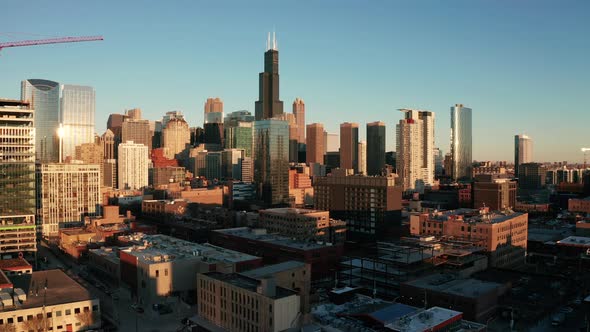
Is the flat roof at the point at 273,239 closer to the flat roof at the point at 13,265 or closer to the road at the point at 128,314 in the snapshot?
the road at the point at 128,314

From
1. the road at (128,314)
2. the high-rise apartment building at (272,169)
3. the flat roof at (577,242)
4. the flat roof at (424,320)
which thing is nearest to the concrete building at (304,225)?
the road at (128,314)

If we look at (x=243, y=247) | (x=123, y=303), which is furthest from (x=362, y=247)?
(x=123, y=303)

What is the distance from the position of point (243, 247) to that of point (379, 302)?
41855 millimetres

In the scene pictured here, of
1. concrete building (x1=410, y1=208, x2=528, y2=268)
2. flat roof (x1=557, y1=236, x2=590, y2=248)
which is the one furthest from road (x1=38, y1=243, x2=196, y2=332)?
flat roof (x1=557, y1=236, x2=590, y2=248)

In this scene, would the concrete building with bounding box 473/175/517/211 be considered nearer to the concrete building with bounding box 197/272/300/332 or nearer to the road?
the road

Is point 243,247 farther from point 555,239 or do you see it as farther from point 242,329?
point 555,239

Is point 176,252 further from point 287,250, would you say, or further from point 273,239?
point 273,239

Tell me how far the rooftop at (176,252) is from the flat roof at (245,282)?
50.2 ft

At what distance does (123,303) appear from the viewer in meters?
74.7

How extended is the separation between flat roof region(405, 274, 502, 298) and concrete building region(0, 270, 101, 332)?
40.8m

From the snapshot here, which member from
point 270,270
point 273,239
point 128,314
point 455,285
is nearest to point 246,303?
point 270,270

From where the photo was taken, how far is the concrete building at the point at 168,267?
235 feet

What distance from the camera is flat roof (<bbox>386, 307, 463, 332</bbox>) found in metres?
48.9

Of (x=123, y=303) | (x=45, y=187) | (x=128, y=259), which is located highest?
(x=45, y=187)
